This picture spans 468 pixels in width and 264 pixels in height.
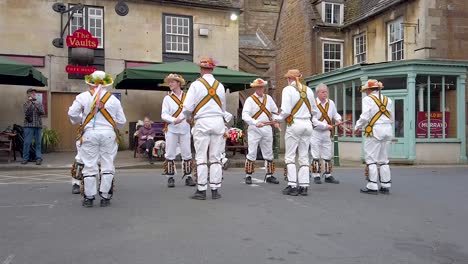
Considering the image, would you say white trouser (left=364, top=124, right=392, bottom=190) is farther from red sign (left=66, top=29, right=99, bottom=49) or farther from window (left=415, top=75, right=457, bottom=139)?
red sign (left=66, top=29, right=99, bottom=49)

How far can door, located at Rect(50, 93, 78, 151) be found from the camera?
1750cm

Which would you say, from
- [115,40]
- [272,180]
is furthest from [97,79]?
[115,40]

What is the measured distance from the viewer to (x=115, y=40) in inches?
718

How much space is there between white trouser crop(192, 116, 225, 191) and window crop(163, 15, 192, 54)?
12118mm

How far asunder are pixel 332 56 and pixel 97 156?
1859 cm

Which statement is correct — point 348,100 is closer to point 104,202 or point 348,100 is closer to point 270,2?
point 104,202

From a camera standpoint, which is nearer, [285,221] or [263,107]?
[285,221]

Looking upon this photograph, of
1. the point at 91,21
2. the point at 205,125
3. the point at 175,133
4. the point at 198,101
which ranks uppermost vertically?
the point at 91,21

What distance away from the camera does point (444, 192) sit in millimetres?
8758

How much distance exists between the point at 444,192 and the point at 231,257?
5.89 metres

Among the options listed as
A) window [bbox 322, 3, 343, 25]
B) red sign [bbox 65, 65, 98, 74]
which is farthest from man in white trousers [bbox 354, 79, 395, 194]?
window [bbox 322, 3, 343, 25]

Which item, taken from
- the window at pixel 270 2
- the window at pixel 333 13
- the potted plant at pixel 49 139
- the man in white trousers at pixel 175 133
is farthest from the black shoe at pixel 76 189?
the window at pixel 270 2

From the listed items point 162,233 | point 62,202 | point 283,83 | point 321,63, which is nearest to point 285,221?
point 162,233

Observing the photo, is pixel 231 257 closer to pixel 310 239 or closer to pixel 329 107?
pixel 310 239
